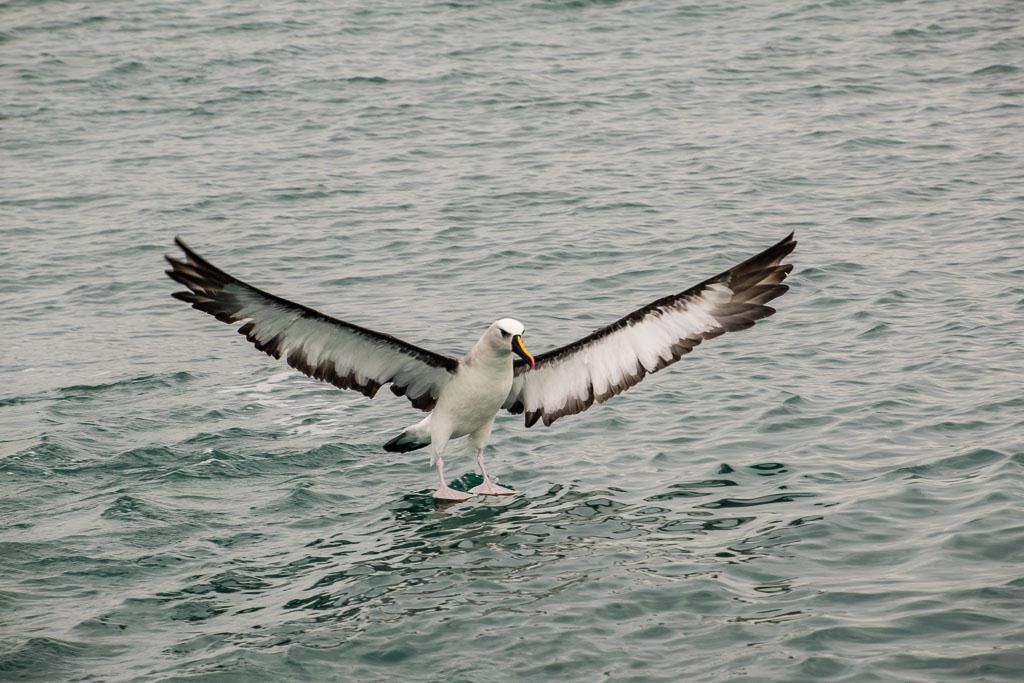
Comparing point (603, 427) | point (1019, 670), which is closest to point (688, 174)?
point (603, 427)

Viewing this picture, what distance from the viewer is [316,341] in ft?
37.9

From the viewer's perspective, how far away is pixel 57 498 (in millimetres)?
12258

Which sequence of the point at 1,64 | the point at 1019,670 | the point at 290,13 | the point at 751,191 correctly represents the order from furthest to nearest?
the point at 290,13
the point at 1,64
the point at 751,191
the point at 1019,670

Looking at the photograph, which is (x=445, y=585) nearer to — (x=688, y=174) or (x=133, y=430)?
(x=133, y=430)

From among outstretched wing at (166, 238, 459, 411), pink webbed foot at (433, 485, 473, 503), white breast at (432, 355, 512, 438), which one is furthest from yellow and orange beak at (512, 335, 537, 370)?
pink webbed foot at (433, 485, 473, 503)

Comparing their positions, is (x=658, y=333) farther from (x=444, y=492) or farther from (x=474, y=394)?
(x=444, y=492)

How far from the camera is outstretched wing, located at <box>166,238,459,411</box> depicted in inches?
427

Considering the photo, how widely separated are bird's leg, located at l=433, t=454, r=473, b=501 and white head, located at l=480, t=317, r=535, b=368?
133cm

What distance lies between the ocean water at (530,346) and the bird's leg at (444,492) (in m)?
0.20

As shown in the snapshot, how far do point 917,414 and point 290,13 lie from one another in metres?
24.7

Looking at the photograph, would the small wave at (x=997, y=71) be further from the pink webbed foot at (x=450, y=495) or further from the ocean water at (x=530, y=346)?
the pink webbed foot at (x=450, y=495)

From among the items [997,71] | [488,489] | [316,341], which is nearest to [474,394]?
[488,489]

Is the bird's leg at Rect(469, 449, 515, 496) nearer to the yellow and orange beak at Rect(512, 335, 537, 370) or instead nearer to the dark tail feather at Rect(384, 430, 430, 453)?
the dark tail feather at Rect(384, 430, 430, 453)

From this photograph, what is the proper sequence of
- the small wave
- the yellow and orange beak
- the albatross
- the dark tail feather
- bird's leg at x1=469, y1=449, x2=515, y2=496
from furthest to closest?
1. the small wave
2. the dark tail feather
3. bird's leg at x1=469, y1=449, x2=515, y2=496
4. the albatross
5. the yellow and orange beak
